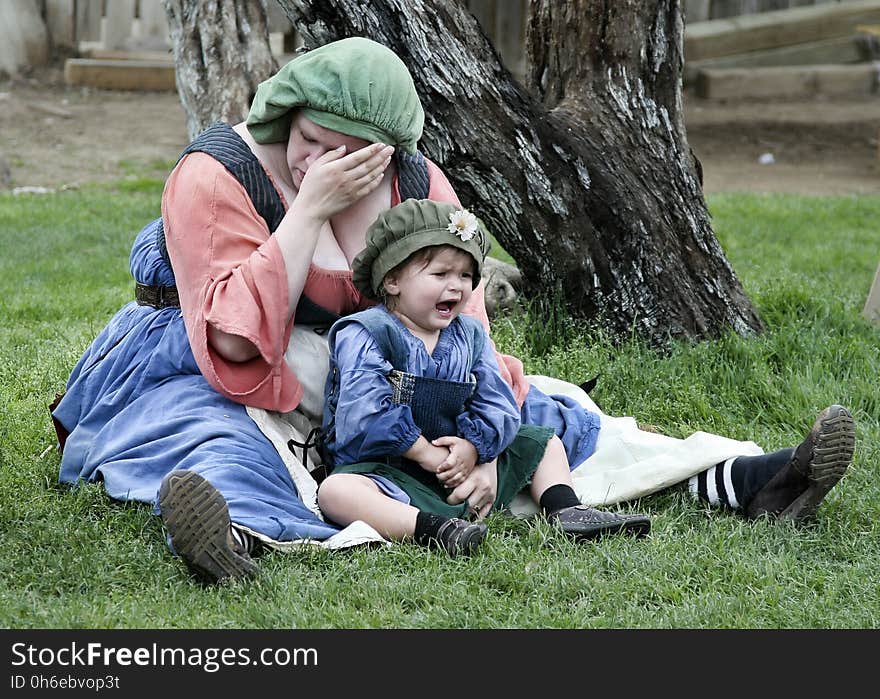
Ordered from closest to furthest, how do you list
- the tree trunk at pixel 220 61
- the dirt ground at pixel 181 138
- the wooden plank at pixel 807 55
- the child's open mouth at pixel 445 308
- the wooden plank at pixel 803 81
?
the child's open mouth at pixel 445 308 → the tree trunk at pixel 220 61 → the dirt ground at pixel 181 138 → the wooden plank at pixel 803 81 → the wooden plank at pixel 807 55

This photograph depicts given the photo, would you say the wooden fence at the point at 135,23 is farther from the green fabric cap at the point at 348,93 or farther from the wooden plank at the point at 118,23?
the green fabric cap at the point at 348,93

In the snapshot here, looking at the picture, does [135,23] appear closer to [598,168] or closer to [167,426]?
[598,168]

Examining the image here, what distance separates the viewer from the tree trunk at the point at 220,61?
608 cm

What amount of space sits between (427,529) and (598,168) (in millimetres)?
2030

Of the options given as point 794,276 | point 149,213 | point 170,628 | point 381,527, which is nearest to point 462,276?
point 381,527

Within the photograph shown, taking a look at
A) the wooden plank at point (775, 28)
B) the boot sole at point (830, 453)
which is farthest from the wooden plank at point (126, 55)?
the boot sole at point (830, 453)

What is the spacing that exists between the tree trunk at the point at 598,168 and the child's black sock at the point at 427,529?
5.91 ft

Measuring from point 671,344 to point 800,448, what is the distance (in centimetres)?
144

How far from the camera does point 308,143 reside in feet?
11.0

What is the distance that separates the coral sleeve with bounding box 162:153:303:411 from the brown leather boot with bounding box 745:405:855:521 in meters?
1.34

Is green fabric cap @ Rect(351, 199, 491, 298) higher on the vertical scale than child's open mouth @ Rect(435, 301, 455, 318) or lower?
higher

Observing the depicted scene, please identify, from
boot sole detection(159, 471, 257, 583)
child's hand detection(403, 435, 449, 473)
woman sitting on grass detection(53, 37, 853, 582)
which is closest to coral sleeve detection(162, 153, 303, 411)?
woman sitting on grass detection(53, 37, 853, 582)

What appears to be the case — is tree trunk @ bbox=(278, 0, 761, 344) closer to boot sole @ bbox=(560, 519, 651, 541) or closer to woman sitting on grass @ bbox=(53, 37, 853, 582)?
woman sitting on grass @ bbox=(53, 37, 853, 582)

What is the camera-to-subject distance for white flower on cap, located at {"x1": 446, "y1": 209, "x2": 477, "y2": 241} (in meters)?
3.31
